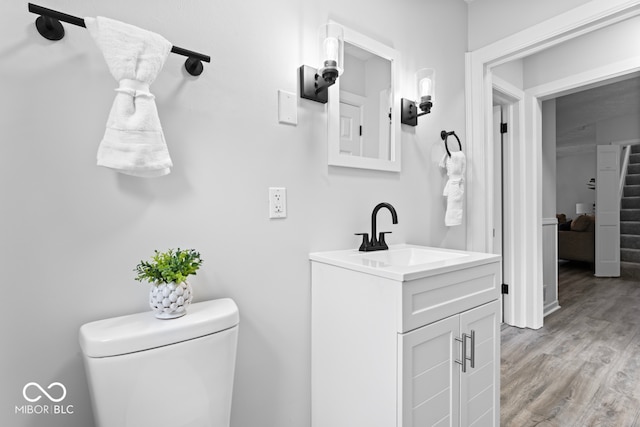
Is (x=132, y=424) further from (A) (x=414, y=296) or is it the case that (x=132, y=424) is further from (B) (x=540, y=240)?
(B) (x=540, y=240)

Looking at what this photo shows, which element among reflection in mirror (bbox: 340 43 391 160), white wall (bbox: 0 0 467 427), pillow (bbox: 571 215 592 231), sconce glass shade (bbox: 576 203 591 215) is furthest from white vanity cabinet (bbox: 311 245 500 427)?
sconce glass shade (bbox: 576 203 591 215)

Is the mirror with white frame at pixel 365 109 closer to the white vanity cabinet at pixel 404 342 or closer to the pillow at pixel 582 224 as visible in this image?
the white vanity cabinet at pixel 404 342

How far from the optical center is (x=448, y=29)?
2.08 m

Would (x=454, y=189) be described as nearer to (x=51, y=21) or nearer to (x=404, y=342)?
(x=404, y=342)

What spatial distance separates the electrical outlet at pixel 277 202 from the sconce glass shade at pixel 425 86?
0.93 metres

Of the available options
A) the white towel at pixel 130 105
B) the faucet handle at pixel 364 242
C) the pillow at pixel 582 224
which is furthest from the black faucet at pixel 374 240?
the pillow at pixel 582 224

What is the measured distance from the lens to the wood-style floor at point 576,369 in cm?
175

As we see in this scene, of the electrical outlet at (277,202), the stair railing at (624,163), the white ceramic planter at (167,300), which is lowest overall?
the white ceramic planter at (167,300)

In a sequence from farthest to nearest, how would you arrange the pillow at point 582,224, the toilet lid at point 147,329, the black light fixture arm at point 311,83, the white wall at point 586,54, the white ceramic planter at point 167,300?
the pillow at point 582,224, the white wall at point 586,54, the black light fixture arm at point 311,83, the white ceramic planter at point 167,300, the toilet lid at point 147,329

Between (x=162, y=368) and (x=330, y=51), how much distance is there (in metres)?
1.26

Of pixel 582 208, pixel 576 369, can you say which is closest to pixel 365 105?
pixel 576 369

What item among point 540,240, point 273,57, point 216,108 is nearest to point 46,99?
point 216,108

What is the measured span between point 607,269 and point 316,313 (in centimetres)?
586

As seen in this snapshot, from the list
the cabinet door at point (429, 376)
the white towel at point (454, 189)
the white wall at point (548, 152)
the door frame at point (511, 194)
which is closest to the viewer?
the cabinet door at point (429, 376)
